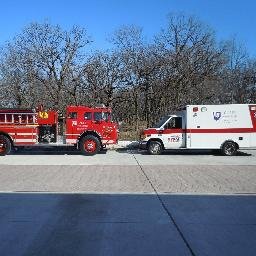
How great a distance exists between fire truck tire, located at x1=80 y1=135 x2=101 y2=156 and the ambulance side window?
3584mm

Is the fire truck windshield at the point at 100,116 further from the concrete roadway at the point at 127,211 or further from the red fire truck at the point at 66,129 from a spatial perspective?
the concrete roadway at the point at 127,211

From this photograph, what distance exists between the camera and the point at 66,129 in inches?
973

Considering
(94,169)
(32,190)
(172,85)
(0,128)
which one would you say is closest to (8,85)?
(172,85)

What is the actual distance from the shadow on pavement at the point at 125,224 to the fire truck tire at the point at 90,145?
1288 centimetres

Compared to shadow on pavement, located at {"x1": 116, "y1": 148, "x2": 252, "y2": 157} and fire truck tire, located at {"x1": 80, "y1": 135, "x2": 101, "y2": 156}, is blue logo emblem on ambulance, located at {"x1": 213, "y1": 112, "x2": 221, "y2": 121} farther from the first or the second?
fire truck tire, located at {"x1": 80, "y1": 135, "x2": 101, "y2": 156}

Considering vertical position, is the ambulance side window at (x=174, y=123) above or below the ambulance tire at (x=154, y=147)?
above

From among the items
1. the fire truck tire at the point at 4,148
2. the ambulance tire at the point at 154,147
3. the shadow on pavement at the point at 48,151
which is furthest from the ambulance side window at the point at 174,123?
the fire truck tire at the point at 4,148

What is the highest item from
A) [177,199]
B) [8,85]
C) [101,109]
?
[8,85]

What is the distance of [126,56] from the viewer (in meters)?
42.5

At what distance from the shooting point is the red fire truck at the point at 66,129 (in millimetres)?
24531

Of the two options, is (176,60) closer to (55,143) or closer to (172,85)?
(172,85)

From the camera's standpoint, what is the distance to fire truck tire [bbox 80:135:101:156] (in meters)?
24.6

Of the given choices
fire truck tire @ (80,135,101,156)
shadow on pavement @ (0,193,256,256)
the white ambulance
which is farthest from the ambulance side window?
shadow on pavement @ (0,193,256,256)

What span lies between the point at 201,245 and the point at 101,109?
18.2 m
